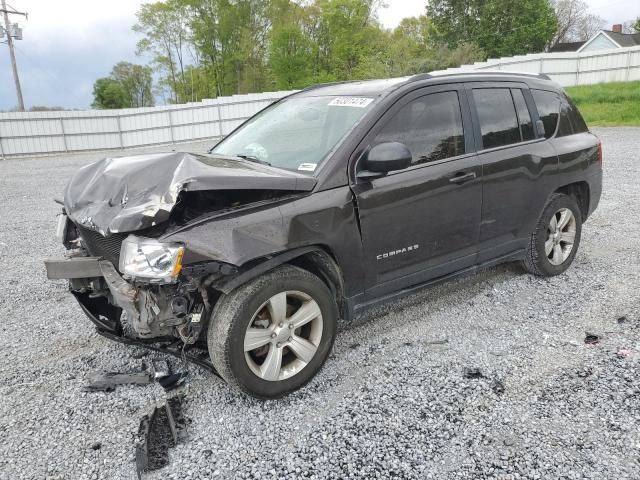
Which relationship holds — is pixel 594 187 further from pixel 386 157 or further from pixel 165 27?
pixel 165 27

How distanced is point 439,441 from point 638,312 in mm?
2404

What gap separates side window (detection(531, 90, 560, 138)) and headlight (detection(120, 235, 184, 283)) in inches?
139

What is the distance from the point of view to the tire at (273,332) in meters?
2.71

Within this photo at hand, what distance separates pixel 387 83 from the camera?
143 inches

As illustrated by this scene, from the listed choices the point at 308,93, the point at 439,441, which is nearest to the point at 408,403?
the point at 439,441

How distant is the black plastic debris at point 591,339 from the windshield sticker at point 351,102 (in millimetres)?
2333

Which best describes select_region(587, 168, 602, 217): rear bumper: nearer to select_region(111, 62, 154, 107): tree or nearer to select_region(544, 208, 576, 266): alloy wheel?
select_region(544, 208, 576, 266): alloy wheel

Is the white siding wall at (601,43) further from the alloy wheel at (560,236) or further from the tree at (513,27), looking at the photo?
the alloy wheel at (560,236)

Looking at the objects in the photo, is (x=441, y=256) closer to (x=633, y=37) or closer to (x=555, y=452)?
(x=555, y=452)

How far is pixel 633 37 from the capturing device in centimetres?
4869

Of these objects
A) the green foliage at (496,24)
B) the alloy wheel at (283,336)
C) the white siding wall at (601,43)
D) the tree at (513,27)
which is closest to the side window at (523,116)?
the alloy wheel at (283,336)

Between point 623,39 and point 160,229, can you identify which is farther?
point 623,39

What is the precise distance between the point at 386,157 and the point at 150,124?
2292 centimetres

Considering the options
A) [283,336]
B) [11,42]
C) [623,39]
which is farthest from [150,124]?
[623,39]
